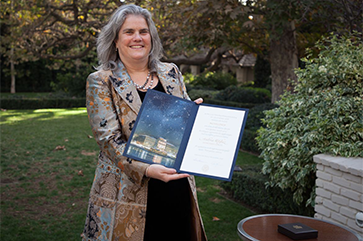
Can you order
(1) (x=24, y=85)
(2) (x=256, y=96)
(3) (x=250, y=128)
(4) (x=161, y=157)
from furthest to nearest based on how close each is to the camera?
(1) (x=24, y=85) < (2) (x=256, y=96) < (3) (x=250, y=128) < (4) (x=161, y=157)

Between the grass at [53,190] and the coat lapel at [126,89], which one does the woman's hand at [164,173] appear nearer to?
the coat lapel at [126,89]

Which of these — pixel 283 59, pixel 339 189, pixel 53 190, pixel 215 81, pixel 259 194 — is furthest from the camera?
pixel 215 81

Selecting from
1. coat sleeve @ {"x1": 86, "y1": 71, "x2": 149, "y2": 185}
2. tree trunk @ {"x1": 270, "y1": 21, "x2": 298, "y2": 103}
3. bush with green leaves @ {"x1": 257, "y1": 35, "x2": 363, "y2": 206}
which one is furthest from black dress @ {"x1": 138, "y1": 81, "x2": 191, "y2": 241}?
tree trunk @ {"x1": 270, "y1": 21, "x2": 298, "y2": 103}

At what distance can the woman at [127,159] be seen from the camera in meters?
2.25

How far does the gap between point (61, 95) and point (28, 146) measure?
10545 mm

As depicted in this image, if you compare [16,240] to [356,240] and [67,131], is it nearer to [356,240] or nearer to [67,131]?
[356,240]

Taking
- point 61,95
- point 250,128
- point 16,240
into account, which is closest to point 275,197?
point 16,240

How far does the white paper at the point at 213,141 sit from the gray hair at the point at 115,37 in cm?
57

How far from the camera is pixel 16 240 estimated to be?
4344mm

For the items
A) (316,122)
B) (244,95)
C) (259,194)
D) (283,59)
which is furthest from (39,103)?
(316,122)

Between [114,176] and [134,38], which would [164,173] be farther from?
[134,38]

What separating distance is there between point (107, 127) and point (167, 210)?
68cm

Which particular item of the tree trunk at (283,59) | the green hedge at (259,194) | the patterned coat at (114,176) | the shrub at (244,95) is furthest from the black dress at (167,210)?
the shrub at (244,95)

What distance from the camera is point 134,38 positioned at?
2346 millimetres
